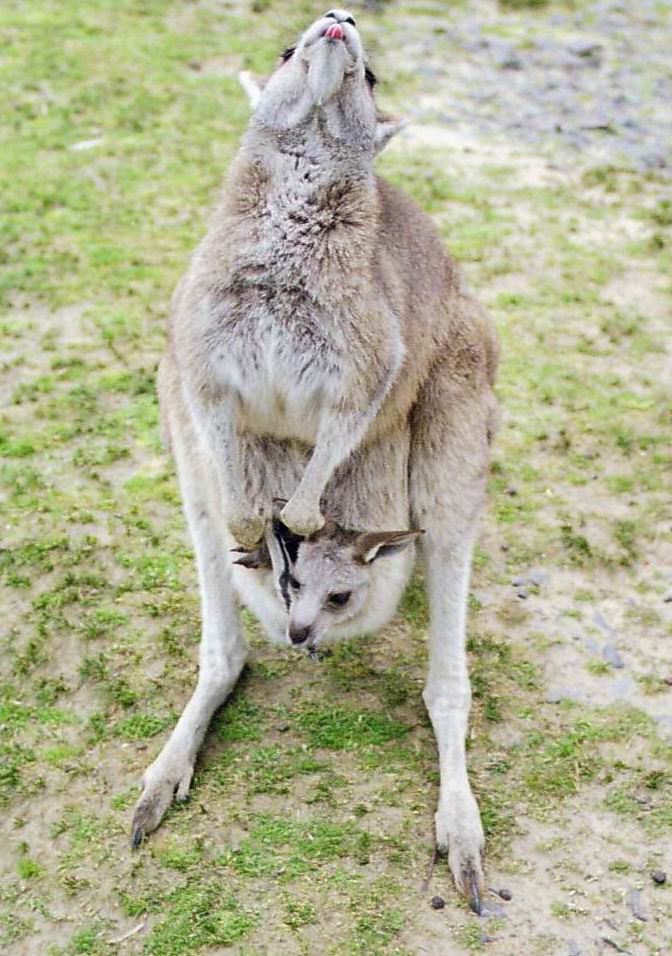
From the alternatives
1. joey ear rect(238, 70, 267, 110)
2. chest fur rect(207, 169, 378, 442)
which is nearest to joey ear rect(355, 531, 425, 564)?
chest fur rect(207, 169, 378, 442)

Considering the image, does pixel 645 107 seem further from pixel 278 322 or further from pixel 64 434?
pixel 278 322

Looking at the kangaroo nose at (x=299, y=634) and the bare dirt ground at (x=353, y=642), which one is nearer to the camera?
the bare dirt ground at (x=353, y=642)

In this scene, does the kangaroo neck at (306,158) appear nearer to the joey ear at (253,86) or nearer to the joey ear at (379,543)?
the joey ear at (253,86)

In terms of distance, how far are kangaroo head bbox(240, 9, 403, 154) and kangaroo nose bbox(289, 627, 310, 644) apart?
4.22ft

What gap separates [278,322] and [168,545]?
1.54 metres

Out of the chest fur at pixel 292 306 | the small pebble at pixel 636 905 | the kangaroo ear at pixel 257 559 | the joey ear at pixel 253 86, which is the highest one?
the joey ear at pixel 253 86

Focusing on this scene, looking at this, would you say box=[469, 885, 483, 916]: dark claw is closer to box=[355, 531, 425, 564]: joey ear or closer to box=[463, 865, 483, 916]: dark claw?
box=[463, 865, 483, 916]: dark claw

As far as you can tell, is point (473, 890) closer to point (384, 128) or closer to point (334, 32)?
point (384, 128)

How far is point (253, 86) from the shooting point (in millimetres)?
3102

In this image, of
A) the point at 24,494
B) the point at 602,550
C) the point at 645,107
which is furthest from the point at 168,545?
the point at 645,107

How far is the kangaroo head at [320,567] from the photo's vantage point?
305 cm

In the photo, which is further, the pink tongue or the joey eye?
the joey eye

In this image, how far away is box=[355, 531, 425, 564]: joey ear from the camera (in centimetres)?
306

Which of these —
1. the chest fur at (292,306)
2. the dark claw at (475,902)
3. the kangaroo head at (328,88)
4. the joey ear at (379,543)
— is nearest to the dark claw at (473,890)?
the dark claw at (475,902)
